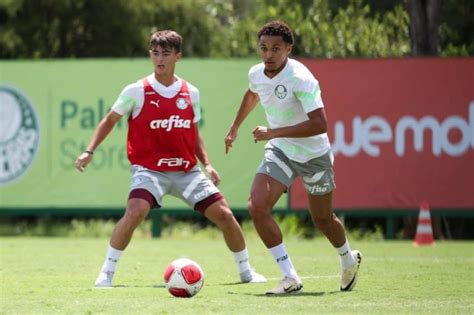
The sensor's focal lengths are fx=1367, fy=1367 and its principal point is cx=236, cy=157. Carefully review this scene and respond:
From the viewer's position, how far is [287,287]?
37.5 ft

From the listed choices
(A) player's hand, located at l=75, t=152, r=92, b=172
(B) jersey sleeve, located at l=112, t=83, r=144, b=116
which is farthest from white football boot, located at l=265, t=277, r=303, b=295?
(B) jersey sleeve, located at l=112, t=83, r=144, b=116

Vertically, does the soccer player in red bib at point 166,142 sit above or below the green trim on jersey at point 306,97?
below

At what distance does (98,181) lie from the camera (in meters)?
21.9

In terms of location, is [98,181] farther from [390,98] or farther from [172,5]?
[172,5]

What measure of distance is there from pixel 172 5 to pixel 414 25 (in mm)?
9196

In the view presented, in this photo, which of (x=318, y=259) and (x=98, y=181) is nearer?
(x=318, y=259)

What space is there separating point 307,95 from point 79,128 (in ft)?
36.1

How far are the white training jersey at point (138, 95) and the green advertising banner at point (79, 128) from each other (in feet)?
28.9

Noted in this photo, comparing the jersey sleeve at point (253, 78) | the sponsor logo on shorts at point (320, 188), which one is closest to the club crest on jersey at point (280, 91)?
the jersey sleeve at point (253, 78)

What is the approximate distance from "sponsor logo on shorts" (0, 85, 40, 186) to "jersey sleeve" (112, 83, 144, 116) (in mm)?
9832

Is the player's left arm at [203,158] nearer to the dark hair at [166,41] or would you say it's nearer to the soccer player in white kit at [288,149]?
the soccer player in white kit at [288,149]

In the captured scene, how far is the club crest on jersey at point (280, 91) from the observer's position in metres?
11.5

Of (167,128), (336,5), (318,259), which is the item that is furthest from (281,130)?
(336,5)

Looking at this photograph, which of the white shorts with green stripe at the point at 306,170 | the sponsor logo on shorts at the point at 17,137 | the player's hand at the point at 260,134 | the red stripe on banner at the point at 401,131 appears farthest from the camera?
the sponsor logo on shorts at the point at 17,137
